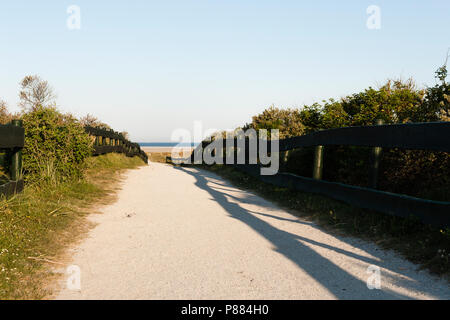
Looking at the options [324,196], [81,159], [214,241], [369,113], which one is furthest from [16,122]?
[369,113]

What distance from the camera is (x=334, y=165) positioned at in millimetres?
9273

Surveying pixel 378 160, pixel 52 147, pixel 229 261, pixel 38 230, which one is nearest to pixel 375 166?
pixel 378 160

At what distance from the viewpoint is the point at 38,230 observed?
18.6 feet

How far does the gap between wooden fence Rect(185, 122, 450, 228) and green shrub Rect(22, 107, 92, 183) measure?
5.65 meters

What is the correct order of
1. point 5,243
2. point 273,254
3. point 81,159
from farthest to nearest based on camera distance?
point 81,159 → point 273,254 → point 5,243

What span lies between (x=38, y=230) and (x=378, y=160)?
562 cm

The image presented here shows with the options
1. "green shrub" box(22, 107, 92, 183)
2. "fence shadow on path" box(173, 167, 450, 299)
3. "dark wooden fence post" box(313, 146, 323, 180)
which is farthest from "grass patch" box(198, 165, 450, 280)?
"green shrub" box(22, 107, 92, 183)

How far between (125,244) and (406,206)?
13.6 ft

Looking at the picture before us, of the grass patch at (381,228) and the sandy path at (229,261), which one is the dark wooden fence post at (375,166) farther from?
the sandy path at (229,261)

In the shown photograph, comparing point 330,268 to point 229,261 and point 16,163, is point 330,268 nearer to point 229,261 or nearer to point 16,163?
point 229,261

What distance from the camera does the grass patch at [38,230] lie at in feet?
13.2

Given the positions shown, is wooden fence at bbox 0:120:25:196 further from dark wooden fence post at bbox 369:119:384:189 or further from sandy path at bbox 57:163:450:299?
dark wooden fence post at bbox 369:119:384:189
